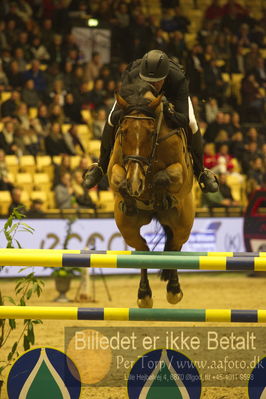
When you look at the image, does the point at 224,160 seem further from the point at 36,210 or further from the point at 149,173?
the point at 149,173

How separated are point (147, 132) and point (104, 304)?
5195mm

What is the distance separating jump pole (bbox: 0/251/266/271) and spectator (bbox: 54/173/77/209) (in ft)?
27.2

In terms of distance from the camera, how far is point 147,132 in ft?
19.0

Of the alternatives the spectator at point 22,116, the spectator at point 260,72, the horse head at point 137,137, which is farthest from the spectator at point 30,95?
the horse head at point 137,137

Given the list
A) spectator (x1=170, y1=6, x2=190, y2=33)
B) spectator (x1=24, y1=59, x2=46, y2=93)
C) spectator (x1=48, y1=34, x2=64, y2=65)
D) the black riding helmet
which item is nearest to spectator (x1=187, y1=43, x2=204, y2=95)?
spectator (x1=170, y1=6, x2=190, y2=33)

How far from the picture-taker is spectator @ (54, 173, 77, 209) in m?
13.1

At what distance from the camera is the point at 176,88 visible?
20.8 feet

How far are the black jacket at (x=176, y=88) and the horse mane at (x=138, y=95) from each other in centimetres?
25

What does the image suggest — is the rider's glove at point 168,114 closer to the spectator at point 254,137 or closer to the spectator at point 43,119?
the spectator at point 43,119

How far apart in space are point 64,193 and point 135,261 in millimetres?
8455

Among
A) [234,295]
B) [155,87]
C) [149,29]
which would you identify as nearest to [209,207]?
[234,295]

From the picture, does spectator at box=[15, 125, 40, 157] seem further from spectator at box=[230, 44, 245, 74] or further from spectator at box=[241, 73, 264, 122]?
spectator at box=[230, 44, 245, 74]

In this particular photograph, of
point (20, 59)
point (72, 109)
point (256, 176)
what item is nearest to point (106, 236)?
point (72, 109)

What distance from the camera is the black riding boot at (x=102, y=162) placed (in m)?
6.57
